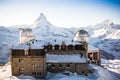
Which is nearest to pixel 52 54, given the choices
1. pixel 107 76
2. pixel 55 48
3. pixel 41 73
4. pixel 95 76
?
pixel 55 48

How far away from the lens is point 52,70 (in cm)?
6231

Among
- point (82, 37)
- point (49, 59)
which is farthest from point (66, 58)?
point (82, 37)

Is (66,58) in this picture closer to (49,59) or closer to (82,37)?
(49,59)

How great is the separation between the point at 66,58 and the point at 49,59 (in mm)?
4235

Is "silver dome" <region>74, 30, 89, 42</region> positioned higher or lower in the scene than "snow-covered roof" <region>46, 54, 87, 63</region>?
higher

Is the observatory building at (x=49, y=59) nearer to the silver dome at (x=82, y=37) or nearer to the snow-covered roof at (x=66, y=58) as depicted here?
the snow-covered roof at (x=66, y=58)

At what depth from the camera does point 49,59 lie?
206 ft

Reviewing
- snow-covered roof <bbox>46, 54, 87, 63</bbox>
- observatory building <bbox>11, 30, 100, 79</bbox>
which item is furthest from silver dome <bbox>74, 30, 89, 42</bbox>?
snow-covered roof <bbox>46, 54, 87, 63</bbox>

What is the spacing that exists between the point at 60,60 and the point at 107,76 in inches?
690

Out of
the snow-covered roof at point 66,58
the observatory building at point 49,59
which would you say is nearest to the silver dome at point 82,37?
the observatory building at point 49,59

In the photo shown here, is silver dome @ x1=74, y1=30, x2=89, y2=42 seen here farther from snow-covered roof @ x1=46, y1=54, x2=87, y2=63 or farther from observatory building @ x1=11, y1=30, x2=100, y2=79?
snow-covered roof @ x1=46, y1=54, x2=87, y2=63

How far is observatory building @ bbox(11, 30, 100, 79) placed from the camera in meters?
59.7

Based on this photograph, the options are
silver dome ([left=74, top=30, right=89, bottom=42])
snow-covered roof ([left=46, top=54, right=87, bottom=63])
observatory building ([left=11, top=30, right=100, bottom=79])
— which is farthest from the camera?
silver dome ([left=74, top=30, right=89, bottom=42])

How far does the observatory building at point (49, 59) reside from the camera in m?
59.7
